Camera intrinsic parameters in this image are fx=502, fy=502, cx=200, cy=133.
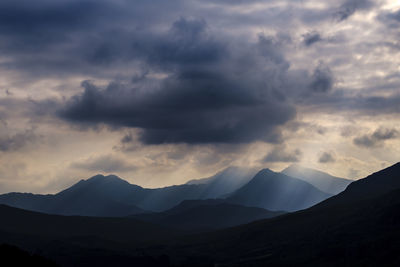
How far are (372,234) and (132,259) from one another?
269ft

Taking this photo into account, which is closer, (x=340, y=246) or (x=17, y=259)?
(x=17, y=259)

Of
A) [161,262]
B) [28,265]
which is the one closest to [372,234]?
[161,262]

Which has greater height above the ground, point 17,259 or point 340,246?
point 17,259

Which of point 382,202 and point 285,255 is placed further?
point 382,202

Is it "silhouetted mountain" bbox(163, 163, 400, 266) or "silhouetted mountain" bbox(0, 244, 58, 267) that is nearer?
"silhouetted mountain" bbox(0, 244, 58, 267)

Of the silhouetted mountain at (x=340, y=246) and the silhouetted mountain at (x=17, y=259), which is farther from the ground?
the silhouetted mountain at (x=17, y=259)

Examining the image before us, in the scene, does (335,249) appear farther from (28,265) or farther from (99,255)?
(28,265)

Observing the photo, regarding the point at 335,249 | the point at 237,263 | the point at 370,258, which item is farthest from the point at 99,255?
the point at 370,258

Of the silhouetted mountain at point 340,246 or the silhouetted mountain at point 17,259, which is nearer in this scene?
the silhouetted mountain at point 17,259

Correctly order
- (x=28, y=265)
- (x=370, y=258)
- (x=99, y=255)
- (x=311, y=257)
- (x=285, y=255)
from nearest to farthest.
→ 1. (x=28, y=265)
2. (x=370, y=258)
3. (x=311, y=257)
4. (x=285, y=255)
5. (x=99, y=255)

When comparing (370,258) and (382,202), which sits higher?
(382,202)

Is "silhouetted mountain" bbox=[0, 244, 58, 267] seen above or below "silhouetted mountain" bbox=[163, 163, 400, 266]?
above

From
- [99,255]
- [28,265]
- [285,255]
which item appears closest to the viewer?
[28,265]

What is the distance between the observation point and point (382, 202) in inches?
7707
